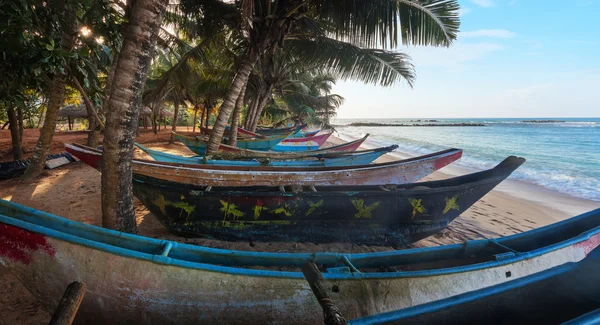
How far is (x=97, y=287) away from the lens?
1564mm

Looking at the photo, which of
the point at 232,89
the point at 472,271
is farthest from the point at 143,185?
the point at 472,271

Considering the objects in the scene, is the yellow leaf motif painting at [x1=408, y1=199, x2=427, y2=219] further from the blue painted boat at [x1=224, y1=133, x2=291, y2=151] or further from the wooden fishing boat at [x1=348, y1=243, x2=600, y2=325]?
the blue painted boat at [x1=224, y1=133, x2=291, y2=151]

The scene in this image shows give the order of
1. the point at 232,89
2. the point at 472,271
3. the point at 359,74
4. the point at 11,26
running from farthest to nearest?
the point at 359,74
the point at 232,89
the point at 11,26
the point at 472,271

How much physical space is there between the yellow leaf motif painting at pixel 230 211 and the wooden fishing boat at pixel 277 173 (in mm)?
677

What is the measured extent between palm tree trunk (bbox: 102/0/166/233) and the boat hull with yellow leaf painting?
22.9 inches

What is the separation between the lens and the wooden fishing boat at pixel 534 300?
1443 millimetres

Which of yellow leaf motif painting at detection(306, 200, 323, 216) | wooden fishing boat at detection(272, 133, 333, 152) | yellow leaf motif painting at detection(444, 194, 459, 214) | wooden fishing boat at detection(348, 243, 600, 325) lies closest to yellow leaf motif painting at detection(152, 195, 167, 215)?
yellow leaf motif painting at detection(306, 200, 323, 216)

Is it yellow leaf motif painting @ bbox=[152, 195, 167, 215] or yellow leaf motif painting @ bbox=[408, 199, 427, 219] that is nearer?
yellow leaf motif painting @ bbox=[152, 195, 167, 215]

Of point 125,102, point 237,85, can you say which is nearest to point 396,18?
point 237,85

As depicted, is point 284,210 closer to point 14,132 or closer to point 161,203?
point 161,203

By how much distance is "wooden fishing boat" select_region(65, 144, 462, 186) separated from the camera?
3766mm

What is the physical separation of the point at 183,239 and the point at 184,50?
315 inches

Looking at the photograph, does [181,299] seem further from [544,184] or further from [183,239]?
[544,184]

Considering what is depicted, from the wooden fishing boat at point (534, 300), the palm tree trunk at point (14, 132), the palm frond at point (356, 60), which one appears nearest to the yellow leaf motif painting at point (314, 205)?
the wooden fishing boat at point (534, 300)
